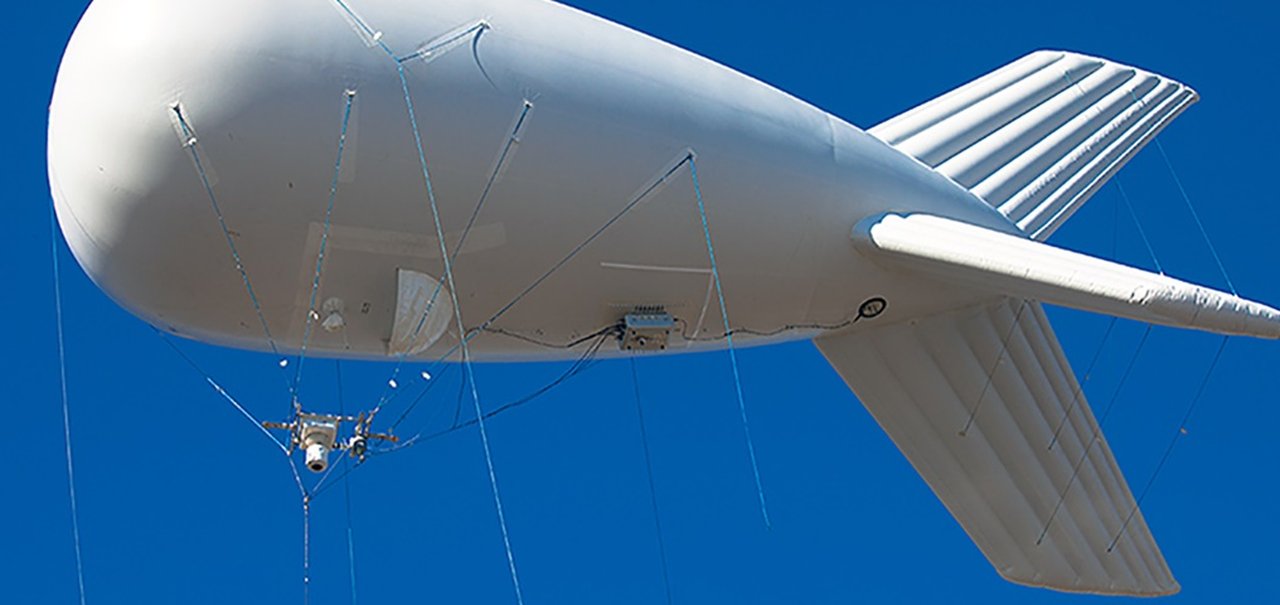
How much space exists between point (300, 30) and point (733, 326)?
5.52m

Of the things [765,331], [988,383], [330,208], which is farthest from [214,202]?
[988,383]

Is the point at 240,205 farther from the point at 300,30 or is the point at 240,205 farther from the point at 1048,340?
the point at 1048,340

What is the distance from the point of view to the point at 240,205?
11547 millimetres

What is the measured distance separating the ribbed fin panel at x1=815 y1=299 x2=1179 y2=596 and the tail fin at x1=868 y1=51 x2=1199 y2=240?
143 cm

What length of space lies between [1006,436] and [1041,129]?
4.04 meters

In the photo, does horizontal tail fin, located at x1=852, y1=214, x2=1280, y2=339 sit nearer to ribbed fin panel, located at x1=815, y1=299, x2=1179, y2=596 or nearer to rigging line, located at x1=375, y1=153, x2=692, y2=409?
ribbed fin panel, located at x1=815, y1=299, x2=1179, y2=596

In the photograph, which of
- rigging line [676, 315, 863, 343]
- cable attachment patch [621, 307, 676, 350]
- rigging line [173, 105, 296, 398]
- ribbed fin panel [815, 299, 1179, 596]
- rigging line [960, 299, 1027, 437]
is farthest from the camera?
rigging line [960, 299, 1027, 437]

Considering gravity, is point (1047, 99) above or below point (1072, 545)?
above

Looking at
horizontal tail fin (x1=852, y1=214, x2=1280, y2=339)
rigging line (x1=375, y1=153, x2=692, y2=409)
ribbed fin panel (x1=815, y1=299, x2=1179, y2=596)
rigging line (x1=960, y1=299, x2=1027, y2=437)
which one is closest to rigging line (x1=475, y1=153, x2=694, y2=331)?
rigging line (x1=375, y1=153, x2=692, y2=409)

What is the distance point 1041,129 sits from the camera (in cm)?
1898

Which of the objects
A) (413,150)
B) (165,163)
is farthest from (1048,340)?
(165,163)

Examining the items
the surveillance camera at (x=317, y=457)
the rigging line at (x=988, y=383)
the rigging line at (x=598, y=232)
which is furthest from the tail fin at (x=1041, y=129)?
the surveillance camera at (x=317, y=457)

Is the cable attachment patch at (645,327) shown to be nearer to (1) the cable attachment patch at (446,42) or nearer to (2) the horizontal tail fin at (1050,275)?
(2) the horizontal tail fin at (1050,275)

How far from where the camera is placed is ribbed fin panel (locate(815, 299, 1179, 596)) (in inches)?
679
